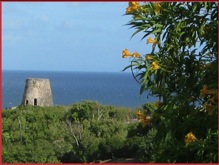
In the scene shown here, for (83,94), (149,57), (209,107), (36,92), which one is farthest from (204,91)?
(83,94)

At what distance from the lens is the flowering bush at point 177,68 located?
2.85 meters

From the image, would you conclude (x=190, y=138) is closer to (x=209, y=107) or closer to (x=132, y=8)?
(x=209, y=107)

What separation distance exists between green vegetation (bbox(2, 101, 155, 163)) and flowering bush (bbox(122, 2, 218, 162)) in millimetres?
14516

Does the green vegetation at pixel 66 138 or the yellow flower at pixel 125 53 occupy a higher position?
the yellow flower at pixel 125 53

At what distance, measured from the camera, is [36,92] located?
41188 mm

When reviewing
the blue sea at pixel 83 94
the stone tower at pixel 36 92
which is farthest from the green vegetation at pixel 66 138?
the stone tower at pixel 36 92

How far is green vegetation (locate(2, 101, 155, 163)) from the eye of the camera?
19438 millimetres

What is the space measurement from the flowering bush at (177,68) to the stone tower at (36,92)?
3832 centimetres

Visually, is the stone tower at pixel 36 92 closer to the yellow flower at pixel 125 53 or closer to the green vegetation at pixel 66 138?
the green vegetation at pixel 66 138

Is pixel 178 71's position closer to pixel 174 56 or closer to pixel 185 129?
pixel 174 56

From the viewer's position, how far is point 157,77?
2.95 metres

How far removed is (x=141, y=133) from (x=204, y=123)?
1883 centimetres

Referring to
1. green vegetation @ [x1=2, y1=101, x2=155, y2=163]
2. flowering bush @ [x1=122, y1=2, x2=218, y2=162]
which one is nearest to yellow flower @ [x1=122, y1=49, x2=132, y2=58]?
flowering bush @ [x1=122, y1=2, x2=218, y2=162]

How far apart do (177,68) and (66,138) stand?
2136cm
